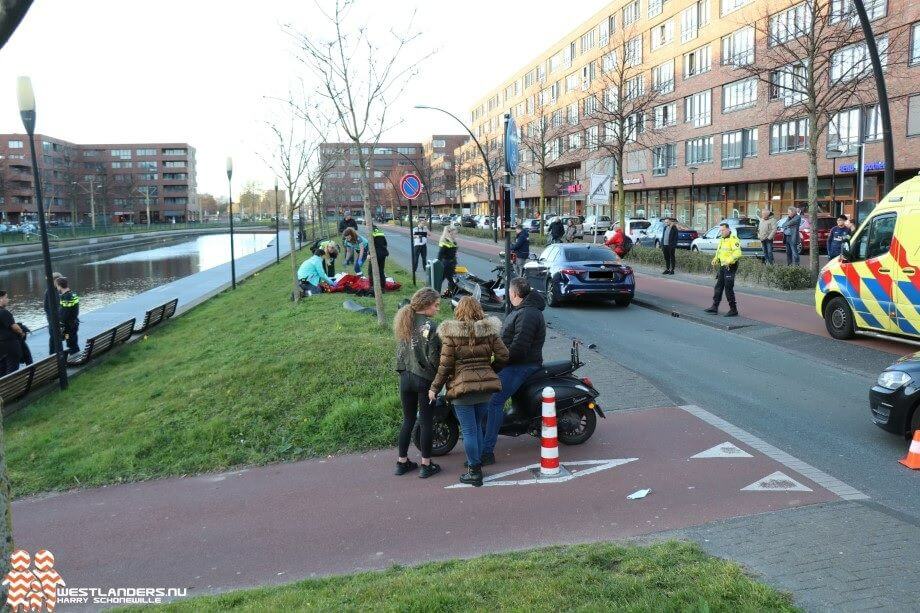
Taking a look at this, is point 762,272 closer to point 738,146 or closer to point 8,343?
point 8,343

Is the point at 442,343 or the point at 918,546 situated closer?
the point at 918,546

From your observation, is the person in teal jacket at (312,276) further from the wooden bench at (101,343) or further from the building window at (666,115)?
the building window at (666,115)

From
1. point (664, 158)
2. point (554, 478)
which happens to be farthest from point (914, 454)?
point (664, 158)

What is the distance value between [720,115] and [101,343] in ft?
131

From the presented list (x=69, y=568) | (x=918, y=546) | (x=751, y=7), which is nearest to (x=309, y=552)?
(x=69, y=568)

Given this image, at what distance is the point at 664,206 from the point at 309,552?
51715 millimetres

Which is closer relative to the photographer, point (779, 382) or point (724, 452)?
point (724, 452)

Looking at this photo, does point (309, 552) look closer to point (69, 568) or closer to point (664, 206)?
point (69, 568)

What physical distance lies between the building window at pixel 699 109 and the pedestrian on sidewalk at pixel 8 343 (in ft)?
138

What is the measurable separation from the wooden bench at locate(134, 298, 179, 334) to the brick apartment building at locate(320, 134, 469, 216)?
43.9 feet

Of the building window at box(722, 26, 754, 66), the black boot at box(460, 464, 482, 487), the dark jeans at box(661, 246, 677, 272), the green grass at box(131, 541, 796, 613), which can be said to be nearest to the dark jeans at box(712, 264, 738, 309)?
the dark jeans at box(661, 246, 677, 272)

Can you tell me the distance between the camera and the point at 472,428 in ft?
19.5

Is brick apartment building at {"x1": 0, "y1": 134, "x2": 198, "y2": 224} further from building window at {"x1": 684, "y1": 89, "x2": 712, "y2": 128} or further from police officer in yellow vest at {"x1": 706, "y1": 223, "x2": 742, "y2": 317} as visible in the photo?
police officer in yellow vest at {"x1": 706, "y1": 223, "x2": 742, "y2": 317}

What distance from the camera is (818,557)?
4188 millimetres
